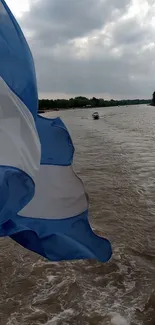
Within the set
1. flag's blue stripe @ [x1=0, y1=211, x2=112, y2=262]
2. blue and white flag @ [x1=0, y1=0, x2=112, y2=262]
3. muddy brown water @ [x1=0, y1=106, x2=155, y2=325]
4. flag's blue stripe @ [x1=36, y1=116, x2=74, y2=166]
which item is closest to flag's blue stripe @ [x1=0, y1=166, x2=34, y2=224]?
blue and white flag @ [x1=0, y1=0, x2=112, y2=262]

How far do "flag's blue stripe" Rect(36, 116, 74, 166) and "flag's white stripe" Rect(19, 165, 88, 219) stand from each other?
0.07m

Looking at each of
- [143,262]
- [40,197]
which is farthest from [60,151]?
[143,262]

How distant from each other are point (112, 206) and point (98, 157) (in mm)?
10225

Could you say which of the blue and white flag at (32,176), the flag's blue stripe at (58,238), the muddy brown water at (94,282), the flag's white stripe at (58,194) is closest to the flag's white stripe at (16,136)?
the blue and white flag at (32,176)

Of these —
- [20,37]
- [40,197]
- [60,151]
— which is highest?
[20,37]

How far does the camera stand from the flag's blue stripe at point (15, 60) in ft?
9.36

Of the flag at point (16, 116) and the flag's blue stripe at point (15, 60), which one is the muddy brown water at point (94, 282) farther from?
the flag's blue stripe at point (15, 60)

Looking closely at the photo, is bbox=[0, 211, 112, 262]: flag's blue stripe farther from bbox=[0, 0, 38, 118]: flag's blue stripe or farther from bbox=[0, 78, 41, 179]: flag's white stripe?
bbox=[0, 0, 38, 118]: flag's blue stripe

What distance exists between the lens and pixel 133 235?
24.4 ft

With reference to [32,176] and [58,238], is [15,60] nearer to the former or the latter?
[32,176]

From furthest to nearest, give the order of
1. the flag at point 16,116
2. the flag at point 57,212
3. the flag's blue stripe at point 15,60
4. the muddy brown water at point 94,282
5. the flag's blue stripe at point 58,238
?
the muddy brown water at point 94,282 < the flag at point 57,212 < the flag's blue stripe at point 58,238 < the flag's blue stripe at point 15,60 < the flag at point 16,116

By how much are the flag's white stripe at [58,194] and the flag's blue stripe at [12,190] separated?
2.17 feet

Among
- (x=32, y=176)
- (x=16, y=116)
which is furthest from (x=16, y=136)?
(x=32, y=176)

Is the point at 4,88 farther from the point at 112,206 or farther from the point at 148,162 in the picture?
the point at 148,162
